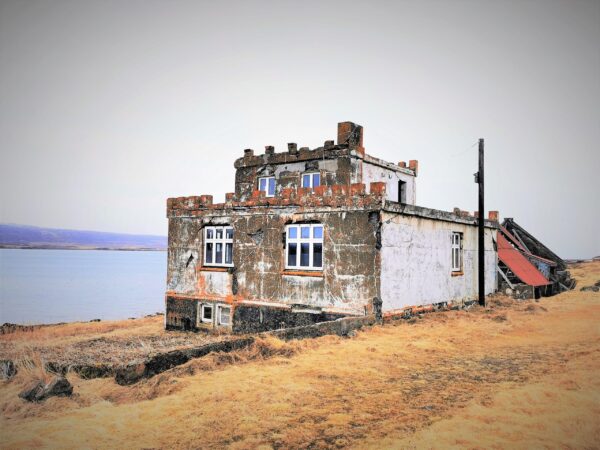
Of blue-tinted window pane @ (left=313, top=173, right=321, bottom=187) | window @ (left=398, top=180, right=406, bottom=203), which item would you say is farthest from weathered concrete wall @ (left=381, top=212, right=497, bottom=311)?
blue-tinted window pane @ (left=313, top=173, right=321, bottom=187)

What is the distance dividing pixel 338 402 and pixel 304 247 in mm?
9693

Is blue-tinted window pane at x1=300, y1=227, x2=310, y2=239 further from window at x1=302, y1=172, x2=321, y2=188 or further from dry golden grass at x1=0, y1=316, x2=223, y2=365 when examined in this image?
window at x1=302, y1=172, x2=321, y2=188

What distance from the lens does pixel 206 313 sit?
63.9 ft

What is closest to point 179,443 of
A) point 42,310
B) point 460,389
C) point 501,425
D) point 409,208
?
point 501,425

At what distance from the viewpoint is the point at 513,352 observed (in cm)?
1038

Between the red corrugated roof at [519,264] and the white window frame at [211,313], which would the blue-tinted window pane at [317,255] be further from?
the red corrugated roof at [519,264]

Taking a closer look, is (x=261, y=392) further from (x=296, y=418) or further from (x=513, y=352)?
(x=513, y=352)

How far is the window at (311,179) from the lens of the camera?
69.0ft

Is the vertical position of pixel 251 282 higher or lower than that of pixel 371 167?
lower

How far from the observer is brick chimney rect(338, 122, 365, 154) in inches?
800

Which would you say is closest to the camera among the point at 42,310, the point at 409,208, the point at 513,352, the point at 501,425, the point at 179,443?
the point at 179,443

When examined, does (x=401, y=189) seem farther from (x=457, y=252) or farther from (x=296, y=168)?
(x=296, y=168)

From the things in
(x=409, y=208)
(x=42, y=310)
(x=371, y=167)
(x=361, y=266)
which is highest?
(x=371, y=167)

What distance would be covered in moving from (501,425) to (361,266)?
8881mm
